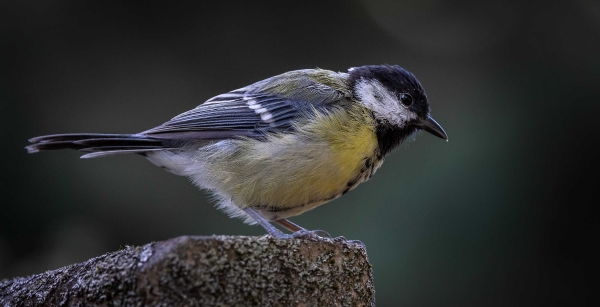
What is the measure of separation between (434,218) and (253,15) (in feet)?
6.69

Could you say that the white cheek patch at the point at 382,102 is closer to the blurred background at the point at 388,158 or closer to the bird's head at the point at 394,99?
the bird's head at the point at 394,99

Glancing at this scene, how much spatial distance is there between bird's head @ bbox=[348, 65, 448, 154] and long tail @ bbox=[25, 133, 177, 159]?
1016 mm

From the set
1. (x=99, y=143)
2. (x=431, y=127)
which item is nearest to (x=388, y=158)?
(x=431, y=127)

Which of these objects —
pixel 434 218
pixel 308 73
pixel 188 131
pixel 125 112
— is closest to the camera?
pixel 188 131

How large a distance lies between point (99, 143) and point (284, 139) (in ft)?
2.68

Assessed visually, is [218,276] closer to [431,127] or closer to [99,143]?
[99,143]

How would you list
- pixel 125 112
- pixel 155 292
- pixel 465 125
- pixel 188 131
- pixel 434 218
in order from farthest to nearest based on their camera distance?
pixel 125 112 < pixel 465 125 < pixel 434 218 < pixel 188 131 < pixel 155 292

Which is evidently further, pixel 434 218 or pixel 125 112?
pixel 125 112

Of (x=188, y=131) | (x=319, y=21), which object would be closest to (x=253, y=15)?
(x=319, y=21)

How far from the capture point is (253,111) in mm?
2758

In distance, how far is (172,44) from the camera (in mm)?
4168

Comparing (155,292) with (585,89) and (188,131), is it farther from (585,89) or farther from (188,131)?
(585,89)

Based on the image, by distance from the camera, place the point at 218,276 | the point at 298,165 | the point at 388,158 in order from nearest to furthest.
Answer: the point at 218,276 < the point at 298,165 < the point at 388,158

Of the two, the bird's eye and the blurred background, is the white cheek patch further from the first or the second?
the blurred background
